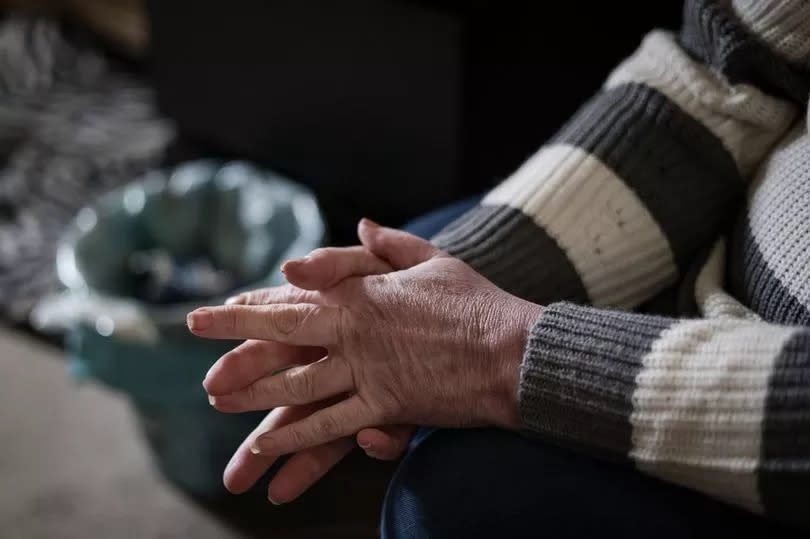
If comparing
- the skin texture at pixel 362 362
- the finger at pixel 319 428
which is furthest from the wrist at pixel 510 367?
the finger at pixel 319 428

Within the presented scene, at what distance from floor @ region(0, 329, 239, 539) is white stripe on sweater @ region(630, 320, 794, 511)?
0.90m

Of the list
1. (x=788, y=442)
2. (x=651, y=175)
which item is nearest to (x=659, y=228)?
(x=651, y=175)

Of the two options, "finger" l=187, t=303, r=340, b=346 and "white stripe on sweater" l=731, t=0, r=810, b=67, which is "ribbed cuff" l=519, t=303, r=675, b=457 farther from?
"white stripe on sweater" l=731, t=0, r=810, b=67

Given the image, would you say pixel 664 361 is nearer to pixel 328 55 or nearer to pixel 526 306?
pixel 526 306

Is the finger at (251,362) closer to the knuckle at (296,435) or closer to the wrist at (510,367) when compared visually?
the knuckle at (296,435)

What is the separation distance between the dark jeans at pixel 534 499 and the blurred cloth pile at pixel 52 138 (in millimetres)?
1281

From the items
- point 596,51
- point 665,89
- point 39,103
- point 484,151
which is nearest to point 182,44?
point 39,103

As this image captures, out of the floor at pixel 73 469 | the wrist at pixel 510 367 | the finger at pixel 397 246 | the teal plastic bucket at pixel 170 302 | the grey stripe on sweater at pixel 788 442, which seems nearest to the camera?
the grey stripe on sweater at pixel 788 442

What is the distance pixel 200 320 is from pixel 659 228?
401 mm

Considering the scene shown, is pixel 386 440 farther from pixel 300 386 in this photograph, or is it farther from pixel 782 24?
pixel 782 24

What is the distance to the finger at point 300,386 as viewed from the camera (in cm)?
71

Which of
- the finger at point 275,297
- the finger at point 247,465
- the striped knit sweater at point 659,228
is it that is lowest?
the finger at point 247,465

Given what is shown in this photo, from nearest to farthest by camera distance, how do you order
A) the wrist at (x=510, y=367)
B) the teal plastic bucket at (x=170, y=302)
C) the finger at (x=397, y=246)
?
the wrist at (x=510, y=367) → the finger at (x=397, y=246) → the teal plastic bucket at (x=170, y=302)

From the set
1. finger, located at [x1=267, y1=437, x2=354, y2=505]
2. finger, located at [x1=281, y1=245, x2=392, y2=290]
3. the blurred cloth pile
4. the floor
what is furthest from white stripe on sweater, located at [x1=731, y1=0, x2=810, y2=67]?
the blurred cloth pile
